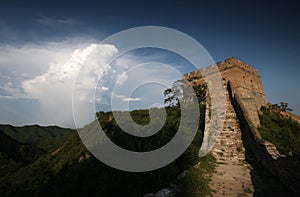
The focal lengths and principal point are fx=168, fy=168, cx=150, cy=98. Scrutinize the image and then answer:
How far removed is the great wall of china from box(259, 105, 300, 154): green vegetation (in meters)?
1.04

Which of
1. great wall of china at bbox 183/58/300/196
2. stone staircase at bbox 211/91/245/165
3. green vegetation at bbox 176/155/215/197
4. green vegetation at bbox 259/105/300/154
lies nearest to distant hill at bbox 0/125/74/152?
great wall of china at bbox 183/58/300/196

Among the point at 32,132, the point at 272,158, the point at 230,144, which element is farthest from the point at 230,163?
the point at 32,132

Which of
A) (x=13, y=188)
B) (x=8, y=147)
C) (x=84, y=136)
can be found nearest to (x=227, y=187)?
(x=84, y=136)

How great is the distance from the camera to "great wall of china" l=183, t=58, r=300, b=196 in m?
5.73

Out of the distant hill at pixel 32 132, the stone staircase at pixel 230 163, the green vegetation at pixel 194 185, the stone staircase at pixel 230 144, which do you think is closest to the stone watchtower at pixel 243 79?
the stone staircase at pixel 230 163

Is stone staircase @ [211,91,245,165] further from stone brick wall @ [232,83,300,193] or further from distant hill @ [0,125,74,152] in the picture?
distant hill @ [0,125,74,152]

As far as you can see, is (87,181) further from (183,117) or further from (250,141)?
(250,141)

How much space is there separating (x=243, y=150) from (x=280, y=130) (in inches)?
190

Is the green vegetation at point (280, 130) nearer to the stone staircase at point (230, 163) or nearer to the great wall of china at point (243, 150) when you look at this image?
the great wall of china at point (243, 150)

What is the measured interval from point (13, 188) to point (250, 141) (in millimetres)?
42205

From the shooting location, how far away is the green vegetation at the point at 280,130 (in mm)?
10273

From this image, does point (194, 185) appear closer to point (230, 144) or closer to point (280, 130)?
point (230, 144)

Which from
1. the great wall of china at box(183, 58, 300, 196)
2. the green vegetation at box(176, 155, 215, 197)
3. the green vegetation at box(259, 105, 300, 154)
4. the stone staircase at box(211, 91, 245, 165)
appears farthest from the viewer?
the green vegetation at box(259, 105, 300, 154)

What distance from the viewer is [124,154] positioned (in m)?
9.92
